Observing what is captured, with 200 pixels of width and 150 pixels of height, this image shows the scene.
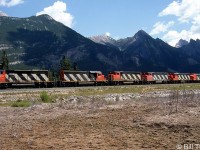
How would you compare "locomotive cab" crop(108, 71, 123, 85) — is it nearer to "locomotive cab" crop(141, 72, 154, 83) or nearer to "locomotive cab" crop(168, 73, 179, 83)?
"locomotive cab" crop(141, 72, 154, 83)

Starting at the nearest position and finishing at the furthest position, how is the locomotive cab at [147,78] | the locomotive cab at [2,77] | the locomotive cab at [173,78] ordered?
1. the locomotive cab at [2,77]
2. the locomotive cab at [147,78]
3. the locomotive cab at [173,78]

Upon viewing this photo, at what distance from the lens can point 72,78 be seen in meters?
69.7

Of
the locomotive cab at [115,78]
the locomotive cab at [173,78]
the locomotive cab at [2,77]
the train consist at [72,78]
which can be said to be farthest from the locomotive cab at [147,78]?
the locomotive cab at [2,77]

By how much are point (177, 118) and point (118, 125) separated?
2.67m

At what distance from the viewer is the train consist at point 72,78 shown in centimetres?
5828

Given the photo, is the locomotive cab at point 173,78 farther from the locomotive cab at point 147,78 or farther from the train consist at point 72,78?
the locomotive cab at point 147,78

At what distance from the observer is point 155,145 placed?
12.0 meters

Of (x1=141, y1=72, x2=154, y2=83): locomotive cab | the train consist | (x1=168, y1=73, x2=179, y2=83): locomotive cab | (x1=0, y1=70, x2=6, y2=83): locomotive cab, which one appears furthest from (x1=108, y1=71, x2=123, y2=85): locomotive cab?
(x1=0, y1=70, x2=6, y2=83): locomotive cab

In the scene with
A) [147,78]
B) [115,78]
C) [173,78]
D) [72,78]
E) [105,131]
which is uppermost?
[72,78]

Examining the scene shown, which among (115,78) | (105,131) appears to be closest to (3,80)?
(115,78)

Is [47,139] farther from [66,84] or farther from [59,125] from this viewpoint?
[66,84]

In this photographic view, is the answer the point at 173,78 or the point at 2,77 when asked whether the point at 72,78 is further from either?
the point at 173,78

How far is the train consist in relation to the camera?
191 feet

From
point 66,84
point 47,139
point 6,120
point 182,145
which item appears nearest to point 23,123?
point 6,120
